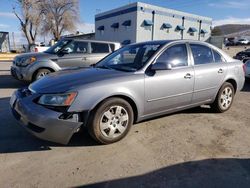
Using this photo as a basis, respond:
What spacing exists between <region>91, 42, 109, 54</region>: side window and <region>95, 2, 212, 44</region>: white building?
23503mm

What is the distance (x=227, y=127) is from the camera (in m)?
4.61

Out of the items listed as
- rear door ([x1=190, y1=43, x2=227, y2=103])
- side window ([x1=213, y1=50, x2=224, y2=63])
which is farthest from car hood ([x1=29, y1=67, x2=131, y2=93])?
side window ([x1=213, y1=50, x2=224, y2=63])

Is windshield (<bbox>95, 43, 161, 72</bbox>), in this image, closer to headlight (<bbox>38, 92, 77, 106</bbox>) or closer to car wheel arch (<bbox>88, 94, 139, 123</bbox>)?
car wheel arch (<bbox>88, 94, 139, 123</bbox>)

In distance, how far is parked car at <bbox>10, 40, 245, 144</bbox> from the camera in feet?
11.2

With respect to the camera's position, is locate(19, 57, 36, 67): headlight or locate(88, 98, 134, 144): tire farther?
locate(19, 57, 36, 67): headlight

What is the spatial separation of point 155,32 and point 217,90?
99.7ft

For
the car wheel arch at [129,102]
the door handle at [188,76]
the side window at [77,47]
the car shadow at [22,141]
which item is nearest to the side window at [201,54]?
the door handle at [188,76]

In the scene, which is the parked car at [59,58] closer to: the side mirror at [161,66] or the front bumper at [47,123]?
the side mirror at [161,66]

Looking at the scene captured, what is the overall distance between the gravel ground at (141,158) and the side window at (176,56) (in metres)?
1.15

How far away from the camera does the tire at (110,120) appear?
3566 mm

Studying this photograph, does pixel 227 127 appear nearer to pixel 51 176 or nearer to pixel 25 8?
pixel 51 176

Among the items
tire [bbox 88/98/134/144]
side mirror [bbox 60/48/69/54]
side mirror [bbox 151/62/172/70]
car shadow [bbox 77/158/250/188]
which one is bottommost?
car shadow [bbox 77/158/250/188]

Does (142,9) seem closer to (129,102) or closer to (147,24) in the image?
(147,24)

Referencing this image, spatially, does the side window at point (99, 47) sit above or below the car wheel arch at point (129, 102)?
above
